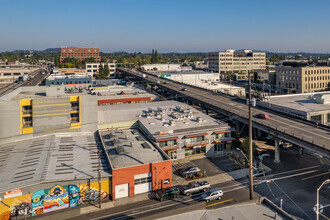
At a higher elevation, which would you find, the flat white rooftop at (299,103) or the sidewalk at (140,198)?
the flat white rooftop at (299,103)

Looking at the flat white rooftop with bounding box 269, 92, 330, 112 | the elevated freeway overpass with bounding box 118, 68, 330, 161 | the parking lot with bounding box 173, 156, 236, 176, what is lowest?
the parking lot with bounding box 173, 156, 236, 176

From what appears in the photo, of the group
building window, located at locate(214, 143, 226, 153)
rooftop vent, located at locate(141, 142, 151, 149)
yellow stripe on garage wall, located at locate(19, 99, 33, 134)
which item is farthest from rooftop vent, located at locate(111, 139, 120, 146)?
building window, located at locate(214, 143, 226, 153)

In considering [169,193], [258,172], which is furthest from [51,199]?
[258,172]

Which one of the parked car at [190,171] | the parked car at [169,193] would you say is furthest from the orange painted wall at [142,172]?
the parked car at [190,171]

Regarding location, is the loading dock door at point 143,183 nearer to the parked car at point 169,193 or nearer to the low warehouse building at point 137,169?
the low warehouse building at point 137,169

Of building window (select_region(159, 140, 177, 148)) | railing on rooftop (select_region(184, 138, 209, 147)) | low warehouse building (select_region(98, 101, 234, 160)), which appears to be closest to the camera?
building window (select_region(159, 140, 177, 148))

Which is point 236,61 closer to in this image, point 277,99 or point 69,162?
point 277,99

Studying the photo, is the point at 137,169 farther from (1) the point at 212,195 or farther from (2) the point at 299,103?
(2) the point at 299,103

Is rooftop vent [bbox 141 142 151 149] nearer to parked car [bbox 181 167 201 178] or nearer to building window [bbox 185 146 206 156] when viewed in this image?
parked car [bbox 181 167 201 178]
